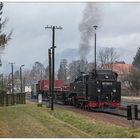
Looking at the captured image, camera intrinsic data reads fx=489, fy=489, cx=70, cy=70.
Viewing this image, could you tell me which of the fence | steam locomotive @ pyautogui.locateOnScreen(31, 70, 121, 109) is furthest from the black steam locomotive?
the fence

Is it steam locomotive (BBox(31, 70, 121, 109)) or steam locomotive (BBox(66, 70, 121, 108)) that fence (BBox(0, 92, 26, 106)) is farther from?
steam locomotive (BBox(66, 70, 121, 108))

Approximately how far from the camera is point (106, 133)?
2089 cm

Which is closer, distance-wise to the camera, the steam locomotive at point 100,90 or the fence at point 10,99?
the steam locomotive at point 100,90

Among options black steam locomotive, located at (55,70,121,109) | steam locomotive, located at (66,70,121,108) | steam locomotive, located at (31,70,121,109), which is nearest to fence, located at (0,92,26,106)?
steam locomotive, located at (31,70,121,109)

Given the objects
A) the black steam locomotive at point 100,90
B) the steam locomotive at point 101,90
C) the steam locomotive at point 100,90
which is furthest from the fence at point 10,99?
the steam locomotive at point 101,90

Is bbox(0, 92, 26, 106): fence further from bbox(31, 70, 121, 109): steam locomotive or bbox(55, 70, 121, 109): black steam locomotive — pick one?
bbox(55, 70, 121, 109): black steam locomotive

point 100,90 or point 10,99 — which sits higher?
point 100,90

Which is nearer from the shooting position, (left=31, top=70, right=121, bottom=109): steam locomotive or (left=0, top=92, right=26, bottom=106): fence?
(left=31, top=70, right=121, bottom=109): steam locomotive

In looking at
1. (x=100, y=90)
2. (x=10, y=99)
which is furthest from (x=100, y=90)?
(x=10, y=99)

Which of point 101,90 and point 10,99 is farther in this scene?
point 10,99

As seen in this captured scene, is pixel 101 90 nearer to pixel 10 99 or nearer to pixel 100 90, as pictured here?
pixel 100 90

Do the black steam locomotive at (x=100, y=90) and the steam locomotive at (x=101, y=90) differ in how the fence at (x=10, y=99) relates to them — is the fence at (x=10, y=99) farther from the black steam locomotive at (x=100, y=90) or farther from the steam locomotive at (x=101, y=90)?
the steam locomotive at (x=101, y=90)

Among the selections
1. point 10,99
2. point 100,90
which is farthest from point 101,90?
point 10,99

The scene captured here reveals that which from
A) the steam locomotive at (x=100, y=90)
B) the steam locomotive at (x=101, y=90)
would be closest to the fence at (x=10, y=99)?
the steam locomotive at (x=100, y=90)
